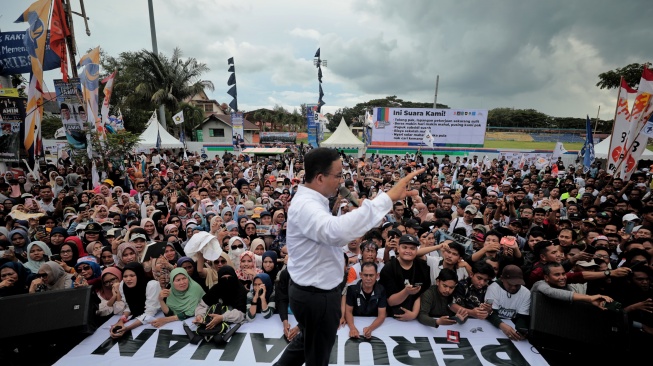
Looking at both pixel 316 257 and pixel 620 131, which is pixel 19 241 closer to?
pixel 316 257

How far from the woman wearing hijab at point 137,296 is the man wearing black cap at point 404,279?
291 cm

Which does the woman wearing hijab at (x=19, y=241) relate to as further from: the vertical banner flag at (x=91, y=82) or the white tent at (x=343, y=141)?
the white tent at (x=343, y=141)

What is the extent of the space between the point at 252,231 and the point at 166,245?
1488mm

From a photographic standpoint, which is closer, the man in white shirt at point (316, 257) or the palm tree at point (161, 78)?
the man in white shirt at point (316, 257)

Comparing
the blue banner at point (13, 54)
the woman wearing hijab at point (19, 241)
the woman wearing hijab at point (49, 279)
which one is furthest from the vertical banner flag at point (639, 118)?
the blue banner at point (13, 54)

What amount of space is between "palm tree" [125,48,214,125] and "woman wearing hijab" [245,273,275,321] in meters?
25.2

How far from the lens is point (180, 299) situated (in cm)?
367

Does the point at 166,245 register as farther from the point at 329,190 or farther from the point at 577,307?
the point at 577,307

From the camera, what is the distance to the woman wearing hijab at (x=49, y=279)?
3.63 metres

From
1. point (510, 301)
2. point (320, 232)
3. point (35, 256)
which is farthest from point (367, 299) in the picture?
point (35, 256)

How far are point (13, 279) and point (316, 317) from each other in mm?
4295

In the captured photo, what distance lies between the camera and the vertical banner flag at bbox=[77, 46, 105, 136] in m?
8.53

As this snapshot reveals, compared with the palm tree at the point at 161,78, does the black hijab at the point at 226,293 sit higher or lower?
lower

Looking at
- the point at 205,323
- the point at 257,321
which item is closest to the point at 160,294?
the point at 205,323
